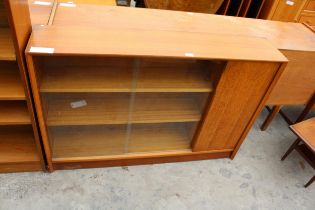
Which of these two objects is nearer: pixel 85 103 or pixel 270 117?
pixel 85 103

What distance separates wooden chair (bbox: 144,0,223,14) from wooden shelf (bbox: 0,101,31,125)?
1.49 m

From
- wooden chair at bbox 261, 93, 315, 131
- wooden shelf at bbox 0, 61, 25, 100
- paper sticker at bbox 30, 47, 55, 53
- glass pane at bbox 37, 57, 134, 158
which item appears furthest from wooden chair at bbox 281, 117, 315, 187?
wooden shelf at bbox 0, 61, 25, 100

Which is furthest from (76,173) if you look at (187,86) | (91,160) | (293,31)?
(293,31)

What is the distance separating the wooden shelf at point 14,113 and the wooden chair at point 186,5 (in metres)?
1.49

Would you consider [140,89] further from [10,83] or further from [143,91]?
[10,83]

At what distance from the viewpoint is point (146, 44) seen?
1.48 m

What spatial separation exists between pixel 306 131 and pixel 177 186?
3.30 ft

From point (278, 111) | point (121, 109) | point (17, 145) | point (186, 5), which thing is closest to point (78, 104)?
point (121, 109)

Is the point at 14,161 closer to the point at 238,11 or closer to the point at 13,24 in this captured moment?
the point at 13,24

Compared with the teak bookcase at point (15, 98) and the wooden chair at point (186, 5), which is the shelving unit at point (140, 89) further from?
the wooden chair at point (186, 5)

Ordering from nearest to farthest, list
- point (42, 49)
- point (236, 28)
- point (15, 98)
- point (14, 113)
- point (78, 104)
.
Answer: point (42, 49), point (15, 98), point (14, 113), point (78, 104), point (236, 28)

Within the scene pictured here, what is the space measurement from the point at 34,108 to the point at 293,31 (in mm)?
1920

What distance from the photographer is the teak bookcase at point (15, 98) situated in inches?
47.7

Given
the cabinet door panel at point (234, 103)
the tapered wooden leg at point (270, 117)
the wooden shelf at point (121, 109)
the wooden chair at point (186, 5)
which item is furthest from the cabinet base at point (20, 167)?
the tapered wooden leg at point (270, 117)
